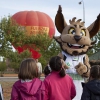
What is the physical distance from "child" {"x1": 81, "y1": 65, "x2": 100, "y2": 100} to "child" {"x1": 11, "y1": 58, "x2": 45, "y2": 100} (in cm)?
67

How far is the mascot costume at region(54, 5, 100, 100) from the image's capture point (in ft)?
25.2

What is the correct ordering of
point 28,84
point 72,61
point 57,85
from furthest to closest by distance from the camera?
point 72,61
point 57,85
point 28,84

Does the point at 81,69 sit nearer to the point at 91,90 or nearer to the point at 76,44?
the point at 76,44

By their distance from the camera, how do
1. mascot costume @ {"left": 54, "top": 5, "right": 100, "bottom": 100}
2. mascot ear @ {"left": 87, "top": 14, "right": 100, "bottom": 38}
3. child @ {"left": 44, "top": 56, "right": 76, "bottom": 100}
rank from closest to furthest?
child @ {"left": 44, "top": 56, "right": 76, "bottom": 100} → mascot costume @ {"left": 54, "top": 5, "right": 100, "bottom": 100} → mascot ear @ {"left": 87, "top": 14, "right": 100, "bottom": 38}

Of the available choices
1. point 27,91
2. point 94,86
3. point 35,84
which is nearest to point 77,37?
point 94,86

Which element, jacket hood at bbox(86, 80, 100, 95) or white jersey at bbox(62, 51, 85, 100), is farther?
white jersey at bbox(62, 51, 85, 100)

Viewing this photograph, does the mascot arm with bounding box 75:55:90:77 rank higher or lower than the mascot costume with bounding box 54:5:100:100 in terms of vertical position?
lower

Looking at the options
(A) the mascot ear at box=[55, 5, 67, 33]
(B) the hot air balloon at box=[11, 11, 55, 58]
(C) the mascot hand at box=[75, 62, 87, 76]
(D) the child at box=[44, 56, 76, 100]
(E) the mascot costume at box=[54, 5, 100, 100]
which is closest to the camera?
(D) the child at box=[44, 56, 76, 100]

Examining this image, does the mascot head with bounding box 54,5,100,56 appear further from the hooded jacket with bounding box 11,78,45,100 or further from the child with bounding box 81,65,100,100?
the hooded jacket with bounding box 11,78,45,100

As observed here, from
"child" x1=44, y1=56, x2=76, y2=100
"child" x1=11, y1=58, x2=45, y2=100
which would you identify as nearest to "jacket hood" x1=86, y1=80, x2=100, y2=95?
"child" x1=44, y1=56, x2=76, y2=100

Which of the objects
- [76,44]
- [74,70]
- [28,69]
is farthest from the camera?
[76,44]

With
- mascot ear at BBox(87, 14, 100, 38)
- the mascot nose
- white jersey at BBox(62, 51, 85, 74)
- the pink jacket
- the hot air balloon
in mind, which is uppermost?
the hot air balloon

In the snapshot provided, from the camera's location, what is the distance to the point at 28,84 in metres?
4.86

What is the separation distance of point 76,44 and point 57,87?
3016mm
